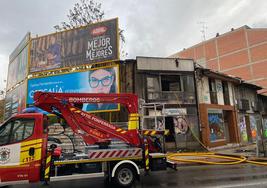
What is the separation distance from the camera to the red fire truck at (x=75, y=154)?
7.49m

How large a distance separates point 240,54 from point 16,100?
37.2m

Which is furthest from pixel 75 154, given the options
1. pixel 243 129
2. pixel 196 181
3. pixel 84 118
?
pixel 243 129

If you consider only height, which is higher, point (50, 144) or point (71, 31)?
point (71, 31)

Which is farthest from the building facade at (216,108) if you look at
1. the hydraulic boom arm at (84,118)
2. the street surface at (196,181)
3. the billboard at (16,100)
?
the billboard at (16,100)

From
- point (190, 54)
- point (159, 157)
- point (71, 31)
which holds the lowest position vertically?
point (159, 157)

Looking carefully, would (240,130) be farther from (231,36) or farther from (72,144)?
(231,36)

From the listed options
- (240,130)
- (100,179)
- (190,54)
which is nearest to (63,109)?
(100,179)

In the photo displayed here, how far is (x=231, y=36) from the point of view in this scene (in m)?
45.4

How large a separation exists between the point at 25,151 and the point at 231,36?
1776 inches

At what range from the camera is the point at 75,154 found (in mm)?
8633

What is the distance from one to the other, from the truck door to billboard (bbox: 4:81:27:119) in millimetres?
13339

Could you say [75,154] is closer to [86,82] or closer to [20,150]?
[20,150]

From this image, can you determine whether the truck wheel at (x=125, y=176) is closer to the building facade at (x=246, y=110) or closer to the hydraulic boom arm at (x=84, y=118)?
the hydraulic boom arm at (x=84, y=118)

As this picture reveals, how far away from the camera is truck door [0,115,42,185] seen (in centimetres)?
734
